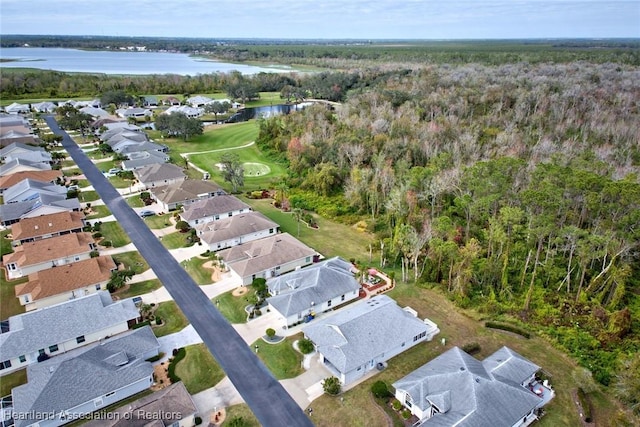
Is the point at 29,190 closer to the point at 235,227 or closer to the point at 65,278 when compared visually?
the point at 65,278

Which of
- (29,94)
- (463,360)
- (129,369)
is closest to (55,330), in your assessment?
(129,369)

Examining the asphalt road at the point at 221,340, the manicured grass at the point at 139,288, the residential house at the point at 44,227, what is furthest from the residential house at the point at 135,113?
the manicured grass at the point at 139,288

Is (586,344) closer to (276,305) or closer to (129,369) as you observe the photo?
(276,305)

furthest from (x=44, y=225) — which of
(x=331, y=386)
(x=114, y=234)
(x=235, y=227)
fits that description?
(x=331, y=386)

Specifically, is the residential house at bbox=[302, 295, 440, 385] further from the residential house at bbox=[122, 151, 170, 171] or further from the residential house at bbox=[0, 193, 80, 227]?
the residential house at bbox=[122, 151, 170, 171]

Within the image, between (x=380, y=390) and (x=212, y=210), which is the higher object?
(x=212, y=210)
